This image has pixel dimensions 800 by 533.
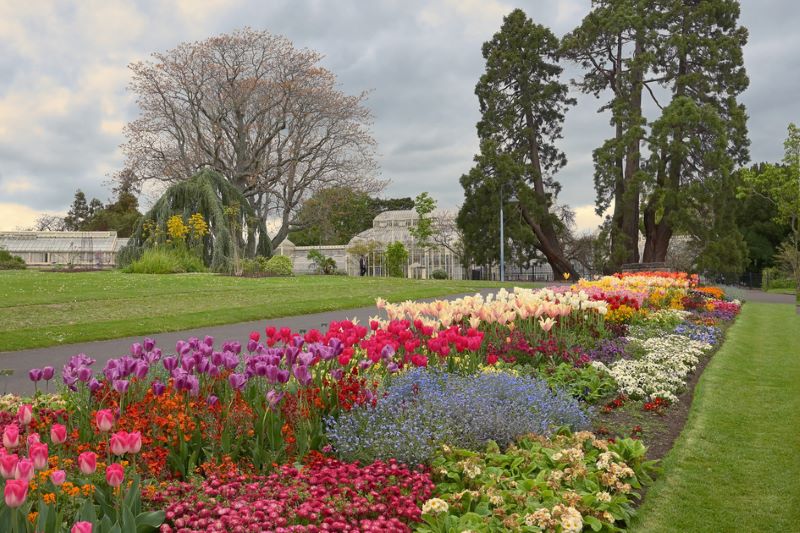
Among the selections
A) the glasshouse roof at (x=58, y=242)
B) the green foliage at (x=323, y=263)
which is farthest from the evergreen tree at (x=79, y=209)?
the green foliage at (x=323, y=263)

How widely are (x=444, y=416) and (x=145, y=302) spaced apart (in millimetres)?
12989

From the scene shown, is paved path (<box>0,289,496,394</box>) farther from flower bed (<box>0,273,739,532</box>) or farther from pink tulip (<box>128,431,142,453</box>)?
pink tulip (<box>128,431,142,453</box>)

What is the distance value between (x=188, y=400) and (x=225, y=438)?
449 mm

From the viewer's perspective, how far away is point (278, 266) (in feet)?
→ 95.1

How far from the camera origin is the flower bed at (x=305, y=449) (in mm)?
2820

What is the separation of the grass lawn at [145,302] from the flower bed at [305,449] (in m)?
6.54

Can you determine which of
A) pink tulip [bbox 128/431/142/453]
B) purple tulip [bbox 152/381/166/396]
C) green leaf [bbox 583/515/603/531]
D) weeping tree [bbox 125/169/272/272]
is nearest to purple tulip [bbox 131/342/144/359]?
purple tulip [bbox 152/381/166/396]

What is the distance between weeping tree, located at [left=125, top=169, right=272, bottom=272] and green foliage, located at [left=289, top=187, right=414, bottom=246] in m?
6.01

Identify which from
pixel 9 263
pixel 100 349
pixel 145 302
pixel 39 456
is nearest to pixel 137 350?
pixel 39 456

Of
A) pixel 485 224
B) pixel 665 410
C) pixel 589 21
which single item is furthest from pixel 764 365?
pixel 589 21

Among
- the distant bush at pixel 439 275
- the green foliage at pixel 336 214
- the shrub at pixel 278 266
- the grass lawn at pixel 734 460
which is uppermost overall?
the green foliage at pixel 336 214

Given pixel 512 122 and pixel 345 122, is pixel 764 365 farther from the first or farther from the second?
pixel 345 122

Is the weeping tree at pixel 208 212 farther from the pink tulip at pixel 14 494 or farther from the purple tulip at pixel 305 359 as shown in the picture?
the pink tulip at pixel 14 494

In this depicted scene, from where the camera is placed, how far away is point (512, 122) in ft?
107
